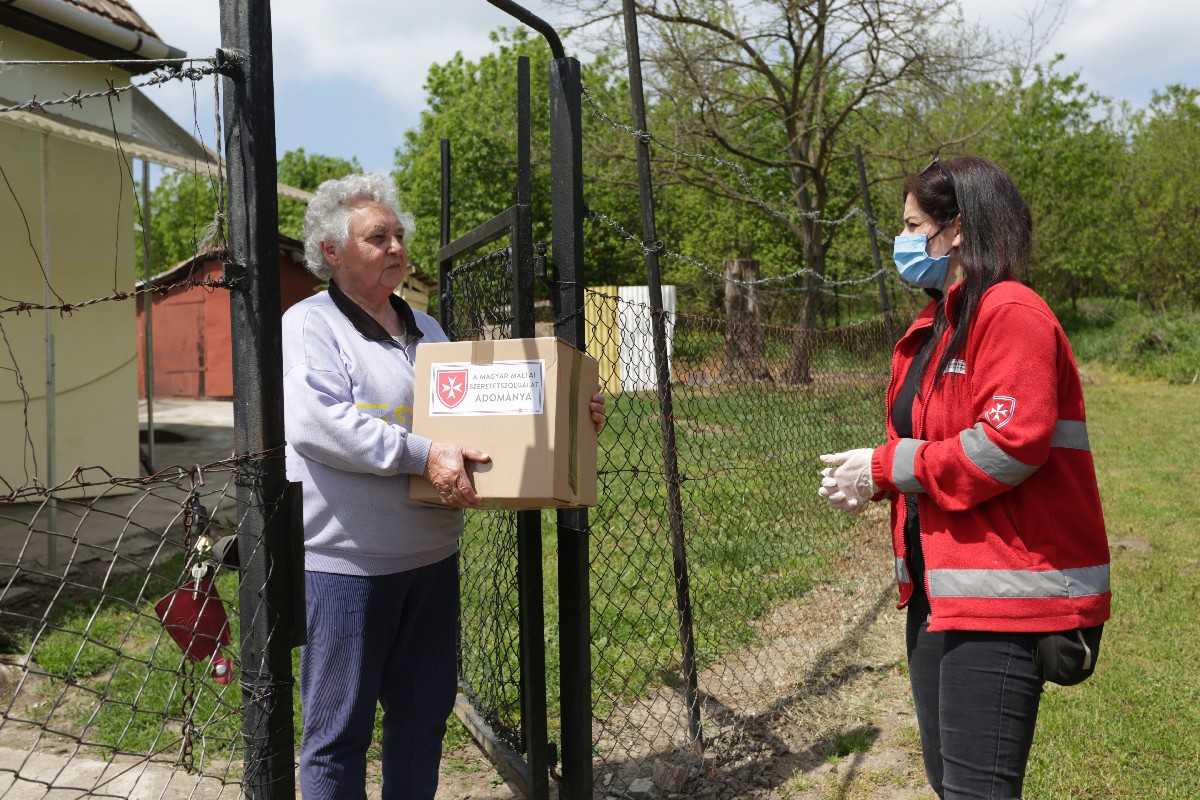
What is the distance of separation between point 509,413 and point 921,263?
1007 mm

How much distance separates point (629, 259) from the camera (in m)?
31.1

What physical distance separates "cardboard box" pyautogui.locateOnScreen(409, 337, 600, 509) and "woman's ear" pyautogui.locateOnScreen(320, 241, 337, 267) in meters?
0.41

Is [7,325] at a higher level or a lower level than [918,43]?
lower

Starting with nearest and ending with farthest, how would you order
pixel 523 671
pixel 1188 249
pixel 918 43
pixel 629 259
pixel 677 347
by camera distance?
pixel 523 671
pixel 677 347
pixel 918 43
pixel 1188 249
pixel 629 259

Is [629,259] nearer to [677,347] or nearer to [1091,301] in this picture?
[1091,301]

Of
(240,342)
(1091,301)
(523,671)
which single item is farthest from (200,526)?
(1091,301)

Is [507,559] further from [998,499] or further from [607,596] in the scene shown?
[998,499]

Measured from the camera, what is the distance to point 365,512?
2.37 metres

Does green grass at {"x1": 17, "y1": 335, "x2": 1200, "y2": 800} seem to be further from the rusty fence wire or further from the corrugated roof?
the corrugated roof

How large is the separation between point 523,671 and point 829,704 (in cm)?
164

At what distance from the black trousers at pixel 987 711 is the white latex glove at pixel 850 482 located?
0.38 metres

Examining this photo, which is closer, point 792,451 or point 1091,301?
point 792,451

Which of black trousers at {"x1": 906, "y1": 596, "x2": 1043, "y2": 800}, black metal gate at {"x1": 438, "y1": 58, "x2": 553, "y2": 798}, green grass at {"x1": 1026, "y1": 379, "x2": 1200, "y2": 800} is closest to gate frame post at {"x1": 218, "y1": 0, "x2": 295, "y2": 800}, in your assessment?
black metal gate at {"x1": 438, "y1": 58, "x2": 553, "y2": 798}

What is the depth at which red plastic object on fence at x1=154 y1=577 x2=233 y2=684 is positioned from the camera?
1.89m
